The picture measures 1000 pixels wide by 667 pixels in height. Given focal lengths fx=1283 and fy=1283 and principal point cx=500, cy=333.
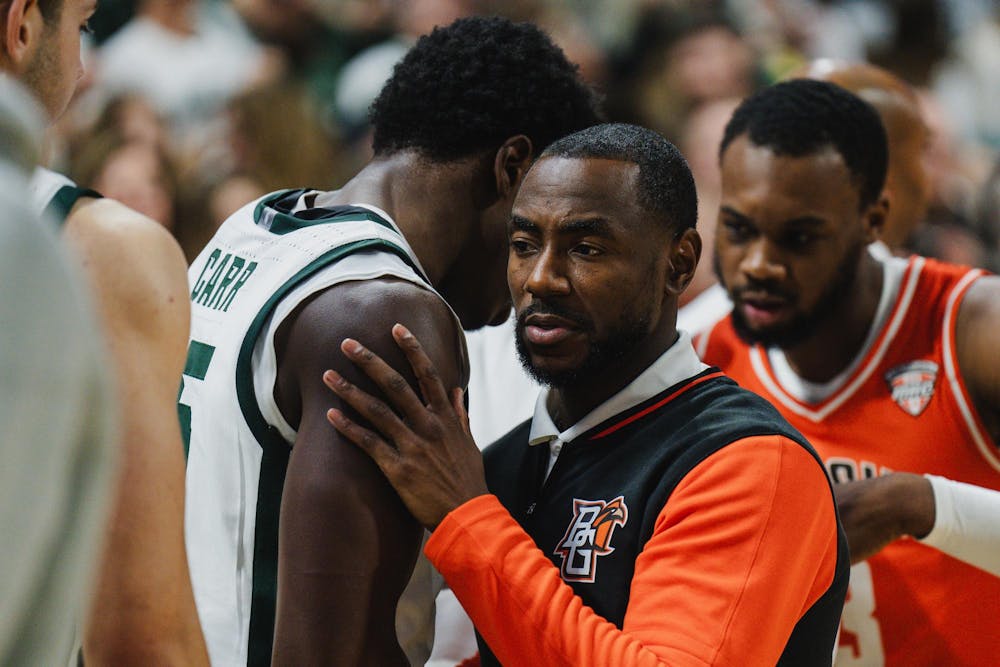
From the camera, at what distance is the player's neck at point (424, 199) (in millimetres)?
2158

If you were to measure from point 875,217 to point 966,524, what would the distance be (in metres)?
0.83

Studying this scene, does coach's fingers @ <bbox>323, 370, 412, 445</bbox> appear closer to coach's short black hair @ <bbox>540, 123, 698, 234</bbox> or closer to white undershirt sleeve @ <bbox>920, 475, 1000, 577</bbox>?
coach's short black hair @ <bbox>540, 123, 698, 234</bbox>

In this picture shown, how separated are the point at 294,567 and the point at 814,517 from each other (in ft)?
2.43

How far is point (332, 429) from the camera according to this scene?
178 centimetres

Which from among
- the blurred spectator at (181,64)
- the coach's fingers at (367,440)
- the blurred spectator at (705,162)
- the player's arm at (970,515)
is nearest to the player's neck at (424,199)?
the coach's fingers at (367,440)

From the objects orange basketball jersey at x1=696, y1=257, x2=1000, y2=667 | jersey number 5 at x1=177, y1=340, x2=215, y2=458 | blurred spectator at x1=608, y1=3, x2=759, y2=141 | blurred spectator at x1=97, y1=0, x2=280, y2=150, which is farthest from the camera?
blurred spectator at x1=608, y1=3, x2=759, y2=141

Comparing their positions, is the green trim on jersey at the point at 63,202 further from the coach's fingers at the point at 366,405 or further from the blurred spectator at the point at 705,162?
the blurred spectator at the point at 705,162

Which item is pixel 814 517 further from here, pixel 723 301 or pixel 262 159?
pixel 262 159

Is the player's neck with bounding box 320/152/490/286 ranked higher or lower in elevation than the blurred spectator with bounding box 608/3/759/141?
lower

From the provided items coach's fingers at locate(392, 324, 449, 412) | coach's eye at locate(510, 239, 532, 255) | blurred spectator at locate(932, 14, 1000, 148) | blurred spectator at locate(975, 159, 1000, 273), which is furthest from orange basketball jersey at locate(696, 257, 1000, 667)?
blurred spectator at locate(932, 14, 1000, 148)

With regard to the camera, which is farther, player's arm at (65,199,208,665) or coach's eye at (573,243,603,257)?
coach's eye at (573,243,603,257)

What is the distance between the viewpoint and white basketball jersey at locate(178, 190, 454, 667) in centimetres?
Answer: 188

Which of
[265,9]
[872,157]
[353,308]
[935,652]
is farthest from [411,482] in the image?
→ [265,9]

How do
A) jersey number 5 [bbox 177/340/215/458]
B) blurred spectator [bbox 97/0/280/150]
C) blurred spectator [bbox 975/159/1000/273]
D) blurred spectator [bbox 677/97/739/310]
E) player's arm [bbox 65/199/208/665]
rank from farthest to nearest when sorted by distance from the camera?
blurred spectator [bbox 975/159/1000/273] → blurred spectator [bbox 97/0/280/150] → blurred spectator [bbox 677/97/739/310] → jersey number 5 [bbox 177/340/215/458] → player's arm [bbox 65/199/208/665]
